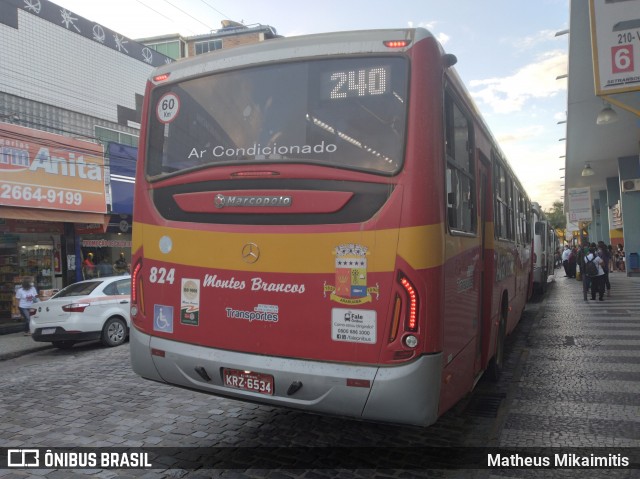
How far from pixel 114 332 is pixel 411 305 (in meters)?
9.00

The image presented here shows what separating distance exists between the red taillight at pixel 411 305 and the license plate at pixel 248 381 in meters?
1.10

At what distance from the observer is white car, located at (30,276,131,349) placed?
1024 cm

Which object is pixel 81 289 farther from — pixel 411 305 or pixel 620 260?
pixel 620 260

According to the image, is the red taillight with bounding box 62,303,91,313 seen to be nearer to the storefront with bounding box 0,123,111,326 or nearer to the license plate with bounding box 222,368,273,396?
the storefront with bounding box 0,123,111,326

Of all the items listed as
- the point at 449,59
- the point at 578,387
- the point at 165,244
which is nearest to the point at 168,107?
the point at 165,244

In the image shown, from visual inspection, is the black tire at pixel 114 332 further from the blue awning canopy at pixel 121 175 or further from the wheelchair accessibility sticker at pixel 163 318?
the blue awning canopy at pixel 121 175

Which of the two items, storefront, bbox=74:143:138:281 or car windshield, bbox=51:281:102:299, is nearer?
car windshield, bbox=51:281:102:299

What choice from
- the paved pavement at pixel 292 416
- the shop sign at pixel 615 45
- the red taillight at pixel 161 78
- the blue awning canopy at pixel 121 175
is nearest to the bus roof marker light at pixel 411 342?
the paved pavement at pixel 292 416

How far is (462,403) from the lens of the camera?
582cm

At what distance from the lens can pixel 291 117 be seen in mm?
3898

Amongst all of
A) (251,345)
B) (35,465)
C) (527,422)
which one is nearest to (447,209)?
(251,345)

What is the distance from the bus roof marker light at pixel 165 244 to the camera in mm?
4258

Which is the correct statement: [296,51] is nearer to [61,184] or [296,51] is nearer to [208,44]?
[61,184]

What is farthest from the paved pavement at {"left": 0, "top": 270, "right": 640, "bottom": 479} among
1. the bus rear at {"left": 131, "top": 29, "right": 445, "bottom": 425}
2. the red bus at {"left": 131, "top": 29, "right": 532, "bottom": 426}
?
the bus rear at {"left": 131, "top": 29, "right": 445, "bottom": 425}
